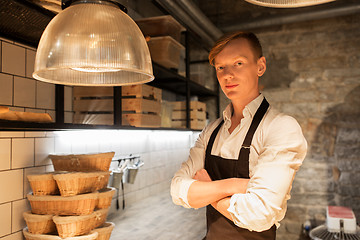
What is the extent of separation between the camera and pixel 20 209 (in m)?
1.65

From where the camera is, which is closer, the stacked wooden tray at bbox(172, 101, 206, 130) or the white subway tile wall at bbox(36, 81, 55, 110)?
the white subway tile wall at bbox(36, 81, 55, 110)

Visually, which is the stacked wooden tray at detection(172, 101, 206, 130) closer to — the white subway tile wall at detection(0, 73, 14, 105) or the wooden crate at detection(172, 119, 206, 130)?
the wooden crate at detection(172, 119, 206, 130)

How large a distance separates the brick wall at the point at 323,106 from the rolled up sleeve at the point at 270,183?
102 inches

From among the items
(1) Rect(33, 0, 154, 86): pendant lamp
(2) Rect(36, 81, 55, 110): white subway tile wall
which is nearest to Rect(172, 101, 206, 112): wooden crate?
(2) Rect(36, 81, 55, 110): white subway tile wall

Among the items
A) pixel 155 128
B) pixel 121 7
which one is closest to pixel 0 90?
pixel 121 7

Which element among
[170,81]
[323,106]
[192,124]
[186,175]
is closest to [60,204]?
[186,175]

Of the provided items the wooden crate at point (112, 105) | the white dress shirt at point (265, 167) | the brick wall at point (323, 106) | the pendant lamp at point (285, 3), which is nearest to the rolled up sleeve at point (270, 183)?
the white dress shirt at point (265, 167)

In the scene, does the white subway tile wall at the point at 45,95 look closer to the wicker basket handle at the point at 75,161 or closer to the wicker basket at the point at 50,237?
the wicker basket handle at the point at 75,161

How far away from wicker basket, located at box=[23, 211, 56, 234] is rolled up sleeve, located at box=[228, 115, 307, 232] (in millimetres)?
884

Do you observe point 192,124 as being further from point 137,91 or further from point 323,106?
point 323,106

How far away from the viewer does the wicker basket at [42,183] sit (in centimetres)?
148

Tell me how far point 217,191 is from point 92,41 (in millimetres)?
752

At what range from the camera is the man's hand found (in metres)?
1.41

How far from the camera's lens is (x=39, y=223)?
1479 mm
